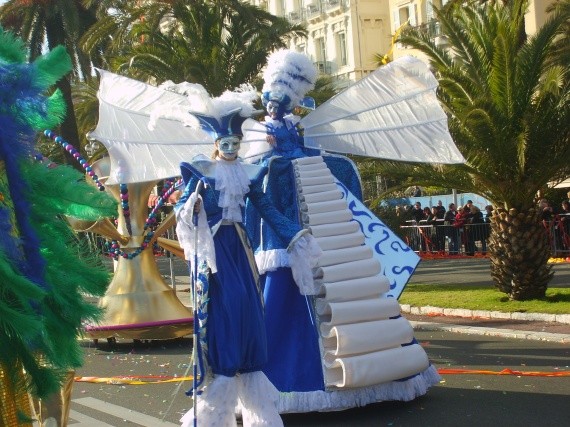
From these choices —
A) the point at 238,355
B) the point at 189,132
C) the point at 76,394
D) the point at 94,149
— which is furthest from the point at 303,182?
the point at 94,149

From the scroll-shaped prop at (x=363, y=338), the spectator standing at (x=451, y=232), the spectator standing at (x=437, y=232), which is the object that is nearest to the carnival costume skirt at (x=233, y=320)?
the scroll-shaped prop at (x=363, y=338)

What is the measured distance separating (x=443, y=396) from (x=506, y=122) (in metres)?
6.11

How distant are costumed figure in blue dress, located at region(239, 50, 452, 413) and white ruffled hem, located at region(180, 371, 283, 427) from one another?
877 millimetres

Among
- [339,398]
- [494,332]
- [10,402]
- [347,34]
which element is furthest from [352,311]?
[347,34]

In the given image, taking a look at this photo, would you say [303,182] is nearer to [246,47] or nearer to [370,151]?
[370,151]

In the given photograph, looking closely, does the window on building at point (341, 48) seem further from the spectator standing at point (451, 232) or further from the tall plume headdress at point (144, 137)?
the tall plume headdress at point (144, 137)

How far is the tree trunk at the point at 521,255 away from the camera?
12.7 meters

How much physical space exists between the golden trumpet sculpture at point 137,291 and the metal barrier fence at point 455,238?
346 inches

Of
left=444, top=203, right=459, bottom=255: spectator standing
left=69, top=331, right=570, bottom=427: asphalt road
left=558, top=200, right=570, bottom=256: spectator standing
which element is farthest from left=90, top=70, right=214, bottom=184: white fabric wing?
left=444, top=203, right=459, bottom=255: spectator standing

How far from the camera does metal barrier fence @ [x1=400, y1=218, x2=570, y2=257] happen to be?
62.5 feet

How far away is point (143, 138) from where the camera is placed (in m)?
7.41

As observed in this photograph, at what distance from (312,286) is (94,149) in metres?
20.6

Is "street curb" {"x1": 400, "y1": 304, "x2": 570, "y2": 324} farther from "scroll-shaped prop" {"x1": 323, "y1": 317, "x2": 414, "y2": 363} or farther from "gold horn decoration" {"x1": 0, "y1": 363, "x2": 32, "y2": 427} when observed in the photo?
"gold horn decoration" {"x1": 0, "y1": 363, "x2": 32, "y2": 427}

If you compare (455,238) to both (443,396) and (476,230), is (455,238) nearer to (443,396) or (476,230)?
(476,230)
